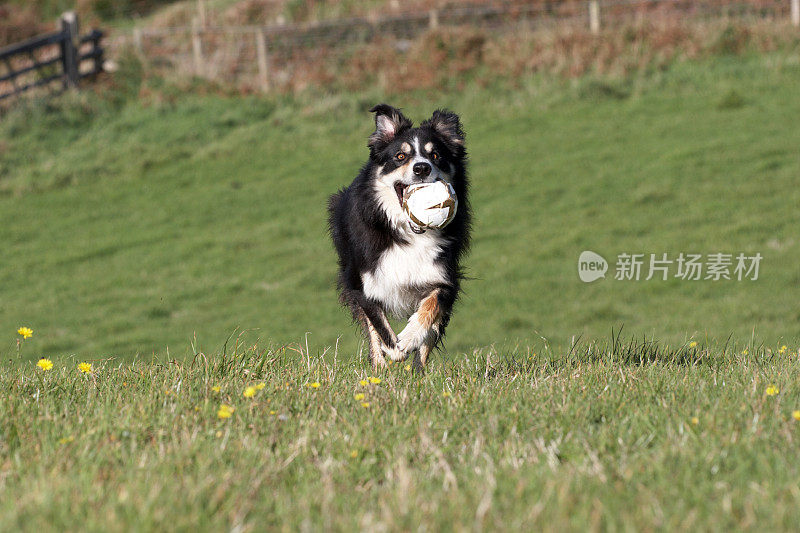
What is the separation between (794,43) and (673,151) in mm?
6493

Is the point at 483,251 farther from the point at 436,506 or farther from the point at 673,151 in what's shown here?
the point at 436,506

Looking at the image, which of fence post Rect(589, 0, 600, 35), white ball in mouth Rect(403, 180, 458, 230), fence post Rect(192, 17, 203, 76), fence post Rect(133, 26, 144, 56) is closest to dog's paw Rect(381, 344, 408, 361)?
white ball in mouth Rect(403, 180, 458, 230)

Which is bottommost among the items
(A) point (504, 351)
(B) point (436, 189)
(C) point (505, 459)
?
(A) point (504, 351)

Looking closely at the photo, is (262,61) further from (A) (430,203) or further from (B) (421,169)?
(A) (430,203)

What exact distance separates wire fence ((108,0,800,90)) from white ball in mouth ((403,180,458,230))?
18115mm

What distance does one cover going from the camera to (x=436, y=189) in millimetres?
5340

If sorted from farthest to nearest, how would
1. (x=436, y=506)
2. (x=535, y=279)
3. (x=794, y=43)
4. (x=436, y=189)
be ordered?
(x=794, y=43) → (x=535, y=279) → (x=436, y=189) → (x=436, y=506)

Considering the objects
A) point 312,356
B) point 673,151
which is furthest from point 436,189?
point 673,151

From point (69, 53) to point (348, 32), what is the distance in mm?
7882

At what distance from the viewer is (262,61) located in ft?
75.8

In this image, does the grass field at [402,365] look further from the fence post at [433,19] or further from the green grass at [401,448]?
the fence post at [433,19]

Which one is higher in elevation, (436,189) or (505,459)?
(436,189)

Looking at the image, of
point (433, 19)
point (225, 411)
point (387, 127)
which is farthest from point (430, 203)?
point (433, 19)

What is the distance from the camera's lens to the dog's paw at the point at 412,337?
5.35 m
